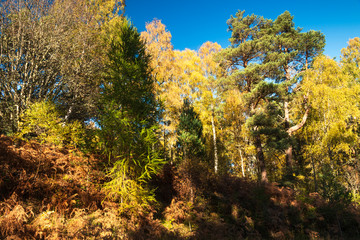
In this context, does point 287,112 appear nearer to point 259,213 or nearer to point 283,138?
point 283,138

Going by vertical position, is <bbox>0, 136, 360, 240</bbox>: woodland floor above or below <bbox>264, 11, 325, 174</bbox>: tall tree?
below

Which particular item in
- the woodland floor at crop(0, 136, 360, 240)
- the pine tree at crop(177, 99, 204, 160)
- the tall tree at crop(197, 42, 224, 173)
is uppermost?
the tall tree at crop(197, 42, 224, 173)

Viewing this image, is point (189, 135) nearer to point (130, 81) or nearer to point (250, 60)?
point (130, 81)

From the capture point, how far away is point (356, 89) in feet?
44.2

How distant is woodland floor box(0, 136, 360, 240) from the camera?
4328 millimetres

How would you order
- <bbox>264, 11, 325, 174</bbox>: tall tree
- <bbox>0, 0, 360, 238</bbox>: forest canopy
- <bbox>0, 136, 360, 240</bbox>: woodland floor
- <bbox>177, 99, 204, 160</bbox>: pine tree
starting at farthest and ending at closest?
<bbox>264, 11, 325, 174</bbox>: tall tree → <bbox>177, 99, 204, 160</bbox>: pine tree → <bbox>0, 0, 360, 238</bbox>: forest canopy → <bbox>0, 136, 360, 240</bbox>: woodland floor

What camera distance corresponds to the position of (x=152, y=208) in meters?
6.72

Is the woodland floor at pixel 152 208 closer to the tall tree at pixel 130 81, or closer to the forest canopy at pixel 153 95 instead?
the forest canopy at pixel 153 95

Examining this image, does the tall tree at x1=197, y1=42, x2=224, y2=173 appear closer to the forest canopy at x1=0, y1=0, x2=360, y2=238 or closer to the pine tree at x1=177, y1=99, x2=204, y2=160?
the forest canopy at x1=0, y1=0, x2=360, y2=238

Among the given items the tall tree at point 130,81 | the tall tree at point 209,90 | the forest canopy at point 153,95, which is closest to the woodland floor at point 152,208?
the forest canopy at point 153,95

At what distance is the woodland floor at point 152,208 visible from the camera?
433cm

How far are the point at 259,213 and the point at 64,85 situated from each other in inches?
521

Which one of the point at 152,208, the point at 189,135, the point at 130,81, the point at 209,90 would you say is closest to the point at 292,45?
the point at 209,90

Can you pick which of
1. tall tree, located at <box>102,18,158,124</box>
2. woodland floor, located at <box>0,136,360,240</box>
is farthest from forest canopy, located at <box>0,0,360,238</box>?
woodland floor, located at <box>0,136,360,240</box>
